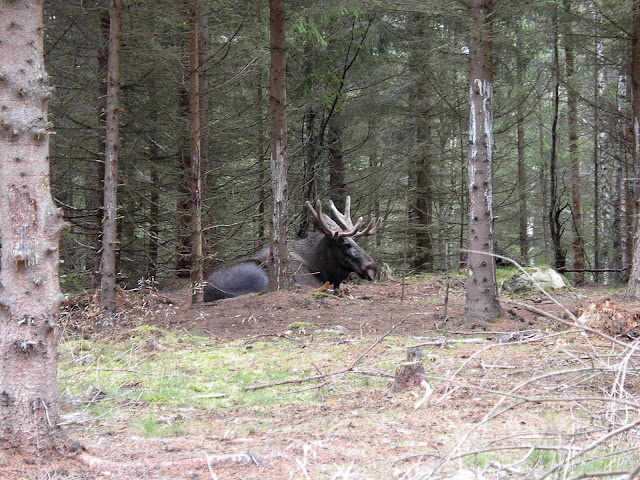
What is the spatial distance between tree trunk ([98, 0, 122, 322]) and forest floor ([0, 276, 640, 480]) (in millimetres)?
434

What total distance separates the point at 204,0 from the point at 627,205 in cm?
1140

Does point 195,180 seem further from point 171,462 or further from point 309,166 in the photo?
point 171,462

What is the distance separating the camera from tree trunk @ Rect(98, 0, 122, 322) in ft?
32.0

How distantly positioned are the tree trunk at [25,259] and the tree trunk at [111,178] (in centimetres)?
553

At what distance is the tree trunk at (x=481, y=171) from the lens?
8.35 m

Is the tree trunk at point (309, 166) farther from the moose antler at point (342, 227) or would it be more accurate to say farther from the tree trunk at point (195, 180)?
the tree trunk at point (195, 180)

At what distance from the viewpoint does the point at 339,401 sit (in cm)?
548

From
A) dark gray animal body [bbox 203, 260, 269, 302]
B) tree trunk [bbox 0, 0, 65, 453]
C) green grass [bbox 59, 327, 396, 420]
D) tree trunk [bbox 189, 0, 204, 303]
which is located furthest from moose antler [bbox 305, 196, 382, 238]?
tree trunk [bbox 0, 0, 65, 453]

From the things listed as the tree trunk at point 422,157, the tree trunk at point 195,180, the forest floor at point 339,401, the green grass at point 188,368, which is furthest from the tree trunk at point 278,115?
the tree trunk at point 422,157

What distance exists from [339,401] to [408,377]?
61cm

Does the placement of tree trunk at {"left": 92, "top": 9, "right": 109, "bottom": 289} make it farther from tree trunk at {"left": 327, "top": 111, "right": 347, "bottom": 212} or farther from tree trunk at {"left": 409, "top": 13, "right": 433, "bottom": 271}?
tree trunk at {"left": 409, "top": 13, "right": 433, "bottom": 271}

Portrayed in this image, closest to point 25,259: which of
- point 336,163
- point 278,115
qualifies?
point 278,115

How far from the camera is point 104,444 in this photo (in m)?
4.46

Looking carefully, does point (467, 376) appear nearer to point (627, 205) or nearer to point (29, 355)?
point (29, 355)
